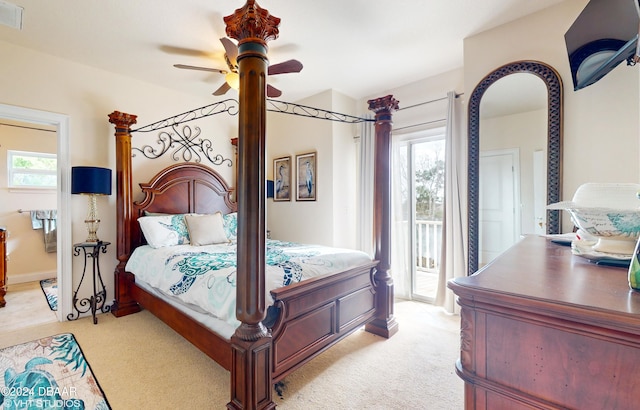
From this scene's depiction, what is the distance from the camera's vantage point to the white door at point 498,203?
2619 millimetres

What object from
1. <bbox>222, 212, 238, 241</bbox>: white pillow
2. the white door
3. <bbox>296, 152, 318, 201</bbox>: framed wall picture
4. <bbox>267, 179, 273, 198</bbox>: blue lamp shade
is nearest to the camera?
the white door

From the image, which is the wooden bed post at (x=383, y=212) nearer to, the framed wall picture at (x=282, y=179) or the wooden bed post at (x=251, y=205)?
the wooden bed post at (x=251, y=205)

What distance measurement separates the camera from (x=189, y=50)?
2.85 meters

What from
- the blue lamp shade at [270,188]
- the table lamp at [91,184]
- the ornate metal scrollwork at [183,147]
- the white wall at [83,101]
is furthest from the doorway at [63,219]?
the blue lamp shade at [270,188]

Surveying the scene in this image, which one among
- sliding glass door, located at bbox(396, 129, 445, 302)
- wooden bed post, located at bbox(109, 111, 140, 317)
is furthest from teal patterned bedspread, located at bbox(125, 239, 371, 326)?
sliding glass door, located at bbox(396, 129, 445, 302)

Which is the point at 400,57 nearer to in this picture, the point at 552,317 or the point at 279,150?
the point at 279,150

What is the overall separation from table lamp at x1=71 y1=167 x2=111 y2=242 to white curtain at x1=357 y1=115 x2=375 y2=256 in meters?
Result: 3.04

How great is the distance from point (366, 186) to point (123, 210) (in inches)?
118

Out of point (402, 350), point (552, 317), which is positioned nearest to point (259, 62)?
point (552, 317)

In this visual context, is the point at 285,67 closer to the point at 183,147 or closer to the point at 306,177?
the point at 306,177

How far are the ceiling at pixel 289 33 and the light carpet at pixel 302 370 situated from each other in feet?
9.20

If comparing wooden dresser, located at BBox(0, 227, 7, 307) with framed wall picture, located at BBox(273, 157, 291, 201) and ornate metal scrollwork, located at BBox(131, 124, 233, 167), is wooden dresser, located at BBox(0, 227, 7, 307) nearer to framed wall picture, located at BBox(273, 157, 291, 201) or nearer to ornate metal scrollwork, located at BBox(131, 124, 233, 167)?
ornate metal scrollwork, located at BBox(131, 124, 233, 167)

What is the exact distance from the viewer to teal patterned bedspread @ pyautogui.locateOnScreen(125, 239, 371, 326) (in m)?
1.87

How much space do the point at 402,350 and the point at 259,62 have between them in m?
2.46
